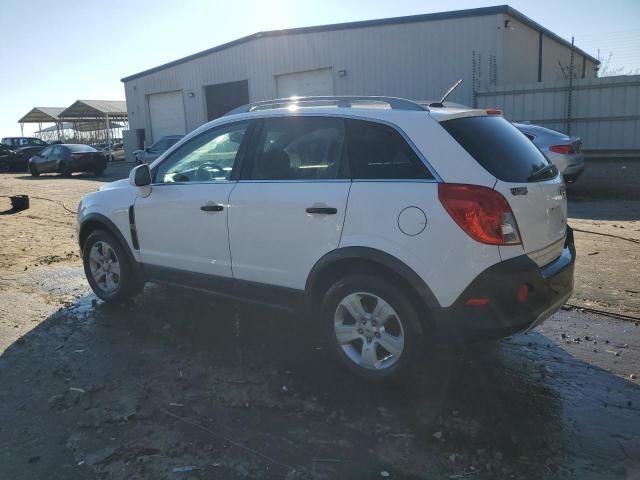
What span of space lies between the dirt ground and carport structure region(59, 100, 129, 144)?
31.4 meters

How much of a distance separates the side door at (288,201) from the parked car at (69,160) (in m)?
21.0

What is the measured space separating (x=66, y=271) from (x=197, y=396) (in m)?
4.01

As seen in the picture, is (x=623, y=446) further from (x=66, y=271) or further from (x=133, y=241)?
(x=66, y=271)

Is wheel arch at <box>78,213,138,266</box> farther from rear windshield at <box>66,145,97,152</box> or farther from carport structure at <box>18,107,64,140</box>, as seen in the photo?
carport structure at <box>18,107,64,140</box>

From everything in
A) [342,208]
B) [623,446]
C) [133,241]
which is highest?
[342,208]

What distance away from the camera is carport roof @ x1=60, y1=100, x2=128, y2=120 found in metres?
39.1

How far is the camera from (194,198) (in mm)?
4398

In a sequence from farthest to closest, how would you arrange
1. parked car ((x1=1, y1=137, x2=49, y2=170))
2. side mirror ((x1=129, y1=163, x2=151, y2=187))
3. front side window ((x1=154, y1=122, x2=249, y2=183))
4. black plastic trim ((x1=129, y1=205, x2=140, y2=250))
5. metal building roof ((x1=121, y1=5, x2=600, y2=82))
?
parked car ((x1=1, y1=137, x2=49, y2=170)) → metal building roof ((x1=121, y1=5, x2=600, y2=82)) → black plastic trim ((x1=129, y1=205, x2=140, y2=250)) → side mirror ((x1=129, y1=163, x2=151, y2=187)) → front side window ((x1=154, y1=122, x2=249, y2=183))

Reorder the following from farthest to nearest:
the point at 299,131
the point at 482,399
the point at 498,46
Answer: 1. the point at 498,46
2. the point at 299,131
3. the point at 482,399

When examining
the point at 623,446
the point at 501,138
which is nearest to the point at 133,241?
the point at 501,138

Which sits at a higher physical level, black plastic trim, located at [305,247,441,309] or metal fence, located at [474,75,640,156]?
metal fence, located at [474,75,640,156]

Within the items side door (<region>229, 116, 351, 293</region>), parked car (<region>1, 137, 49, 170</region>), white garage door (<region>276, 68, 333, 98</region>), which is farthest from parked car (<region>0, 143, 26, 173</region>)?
side door (<region>229, 116, 351, 293</region>)

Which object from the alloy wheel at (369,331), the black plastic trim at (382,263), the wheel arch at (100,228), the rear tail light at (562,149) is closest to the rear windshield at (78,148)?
the rear tail light at (562,149)

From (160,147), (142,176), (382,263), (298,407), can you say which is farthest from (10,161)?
(382,263)
